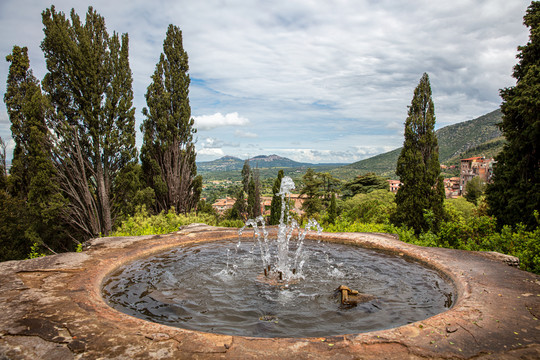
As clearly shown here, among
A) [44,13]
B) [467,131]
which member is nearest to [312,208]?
[44,13]

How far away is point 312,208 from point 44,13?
21.6m

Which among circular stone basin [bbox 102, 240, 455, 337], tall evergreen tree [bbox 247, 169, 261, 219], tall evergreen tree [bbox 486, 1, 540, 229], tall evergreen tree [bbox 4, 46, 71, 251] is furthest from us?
tall evergreen tree [bbox 247, 169, 261, 219]

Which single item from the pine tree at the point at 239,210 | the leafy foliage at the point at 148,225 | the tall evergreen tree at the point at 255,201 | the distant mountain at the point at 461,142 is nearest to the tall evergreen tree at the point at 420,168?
the leafy foliage at the point at 148,225

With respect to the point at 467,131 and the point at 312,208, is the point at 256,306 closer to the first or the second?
the point at 312,208

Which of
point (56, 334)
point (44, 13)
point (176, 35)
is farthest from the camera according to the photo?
point (176, 35)

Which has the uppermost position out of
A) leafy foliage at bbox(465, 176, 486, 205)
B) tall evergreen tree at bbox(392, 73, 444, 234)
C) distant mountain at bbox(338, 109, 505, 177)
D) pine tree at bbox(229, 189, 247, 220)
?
distant mountain at bbox(338, 109, 505, 177)

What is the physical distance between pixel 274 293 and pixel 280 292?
0.09 metres

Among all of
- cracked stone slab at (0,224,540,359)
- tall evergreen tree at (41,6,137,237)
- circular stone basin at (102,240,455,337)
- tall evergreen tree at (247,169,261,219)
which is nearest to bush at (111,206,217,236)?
tall evergreen tree at (41,6,137,237)

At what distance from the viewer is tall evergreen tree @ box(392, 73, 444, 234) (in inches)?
380

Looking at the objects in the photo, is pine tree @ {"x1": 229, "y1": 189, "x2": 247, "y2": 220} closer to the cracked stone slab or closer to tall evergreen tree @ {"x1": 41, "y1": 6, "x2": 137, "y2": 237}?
tall evergreen tree @ {"x1": 41, "y1": 6, "x2": 137, "y2": 237}

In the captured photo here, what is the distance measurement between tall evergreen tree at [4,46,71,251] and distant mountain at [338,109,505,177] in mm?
77175

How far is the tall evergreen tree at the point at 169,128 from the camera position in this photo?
12672 mm

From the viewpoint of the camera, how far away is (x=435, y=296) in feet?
12.8

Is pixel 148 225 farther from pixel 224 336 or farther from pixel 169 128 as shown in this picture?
pixel 224 336
